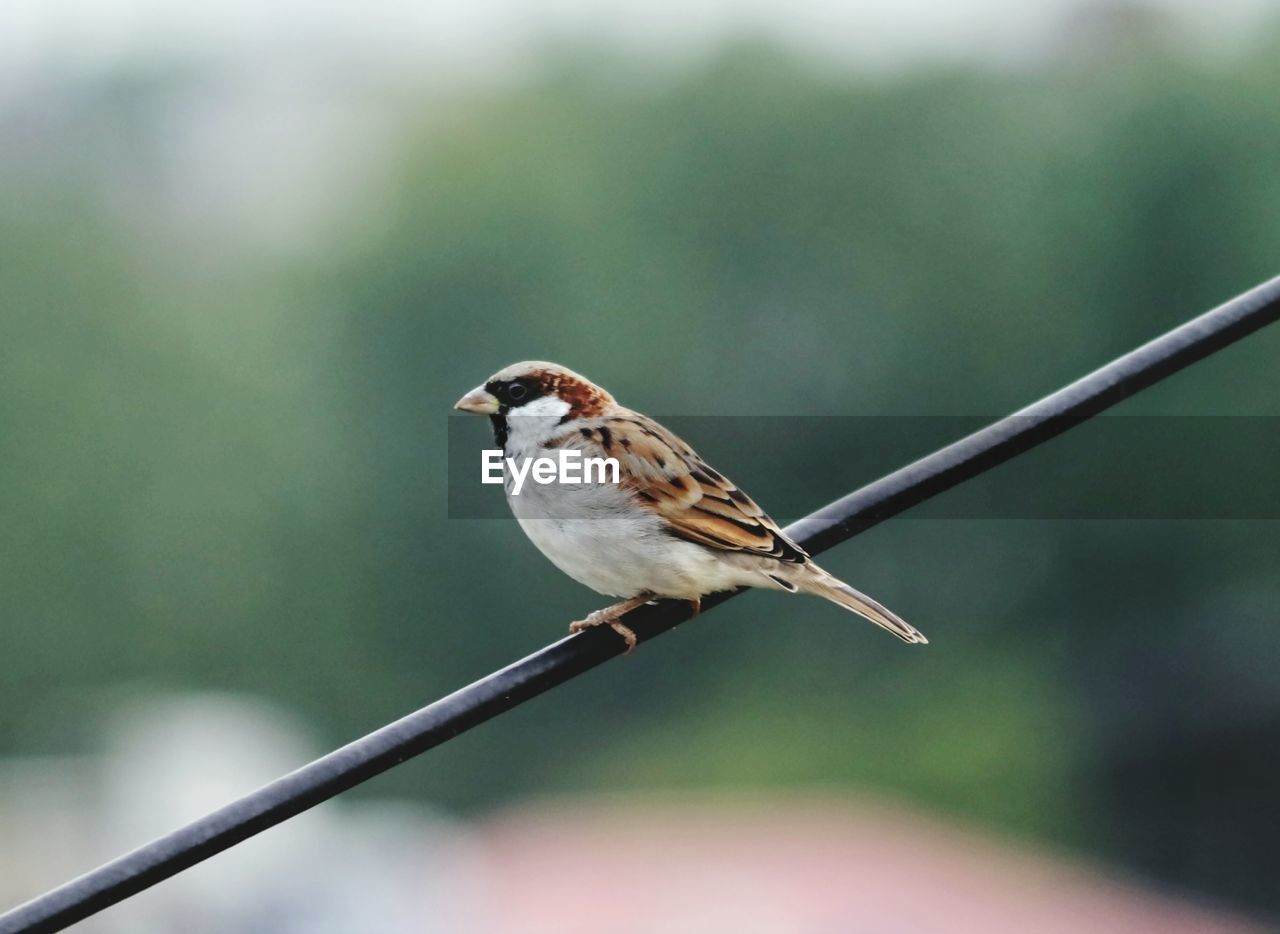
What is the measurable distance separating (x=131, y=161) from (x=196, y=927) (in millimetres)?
34704

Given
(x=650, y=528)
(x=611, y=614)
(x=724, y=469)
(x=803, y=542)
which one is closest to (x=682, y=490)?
(x=650, y=528)

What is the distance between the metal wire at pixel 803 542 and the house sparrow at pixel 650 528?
109cm

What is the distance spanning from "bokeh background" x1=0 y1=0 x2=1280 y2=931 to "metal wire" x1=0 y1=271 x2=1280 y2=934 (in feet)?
60.7

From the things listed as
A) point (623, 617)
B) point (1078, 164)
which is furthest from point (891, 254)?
point (623, 617)

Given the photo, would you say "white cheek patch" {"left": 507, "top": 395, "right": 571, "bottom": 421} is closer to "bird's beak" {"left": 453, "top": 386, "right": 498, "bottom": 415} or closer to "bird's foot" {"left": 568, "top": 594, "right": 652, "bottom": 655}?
"bird's beak" {"left": 453, "top": 386, "right": 498, "bottom": 415}

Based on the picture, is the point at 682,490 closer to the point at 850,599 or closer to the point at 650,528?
the point at 650,528

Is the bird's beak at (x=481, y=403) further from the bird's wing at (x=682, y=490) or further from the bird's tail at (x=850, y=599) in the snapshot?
the bird's tail at (x=850, y=599)

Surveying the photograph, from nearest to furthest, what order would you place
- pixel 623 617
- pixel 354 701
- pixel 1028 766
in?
pixel 623 617, pixel 1028 766, pixel 354 701

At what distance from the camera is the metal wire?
162 cm

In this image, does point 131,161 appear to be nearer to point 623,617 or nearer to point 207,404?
point 207,404

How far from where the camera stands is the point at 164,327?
136 ft

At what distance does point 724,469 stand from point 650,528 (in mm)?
28231

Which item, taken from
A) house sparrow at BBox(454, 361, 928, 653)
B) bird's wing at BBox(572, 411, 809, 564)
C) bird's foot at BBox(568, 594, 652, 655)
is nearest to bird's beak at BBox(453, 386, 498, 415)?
house sparrow at BBox(454, 361, 928, 653)

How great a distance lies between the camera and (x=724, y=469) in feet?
103
